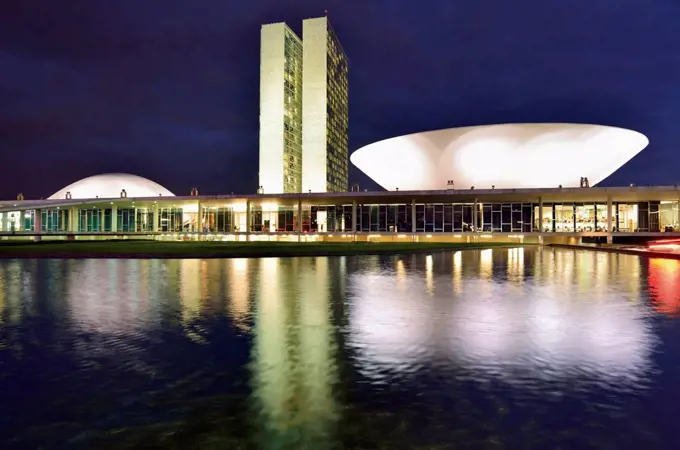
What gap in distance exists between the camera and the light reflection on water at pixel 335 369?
12.3 feet

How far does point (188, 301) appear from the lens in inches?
392

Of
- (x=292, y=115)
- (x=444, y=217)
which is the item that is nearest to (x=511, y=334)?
(x=444, y=217)

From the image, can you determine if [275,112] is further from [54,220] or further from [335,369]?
[335,369]

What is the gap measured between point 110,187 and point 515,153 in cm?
6364

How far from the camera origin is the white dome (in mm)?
85312

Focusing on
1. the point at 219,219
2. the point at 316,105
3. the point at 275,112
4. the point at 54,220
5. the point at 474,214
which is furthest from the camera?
the point at 316,105

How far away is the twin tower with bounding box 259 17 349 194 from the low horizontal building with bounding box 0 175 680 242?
49.5m

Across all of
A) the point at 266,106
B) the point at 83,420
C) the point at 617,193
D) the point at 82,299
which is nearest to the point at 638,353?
the point at 83,420

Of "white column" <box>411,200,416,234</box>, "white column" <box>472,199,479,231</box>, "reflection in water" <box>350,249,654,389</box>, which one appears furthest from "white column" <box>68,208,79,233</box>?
"reflection in water" <box>350,249,654,389</box>

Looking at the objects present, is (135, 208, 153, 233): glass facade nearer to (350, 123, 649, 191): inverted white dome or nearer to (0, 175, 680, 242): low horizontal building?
(0, 175, 680, 242): low horizontal building

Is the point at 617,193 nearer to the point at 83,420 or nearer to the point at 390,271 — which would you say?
the point at 390,271

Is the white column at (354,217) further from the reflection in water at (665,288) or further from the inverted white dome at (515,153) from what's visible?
the reflection in water at (665,288)

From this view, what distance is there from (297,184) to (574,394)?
382 ft

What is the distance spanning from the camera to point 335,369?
5328 mm
